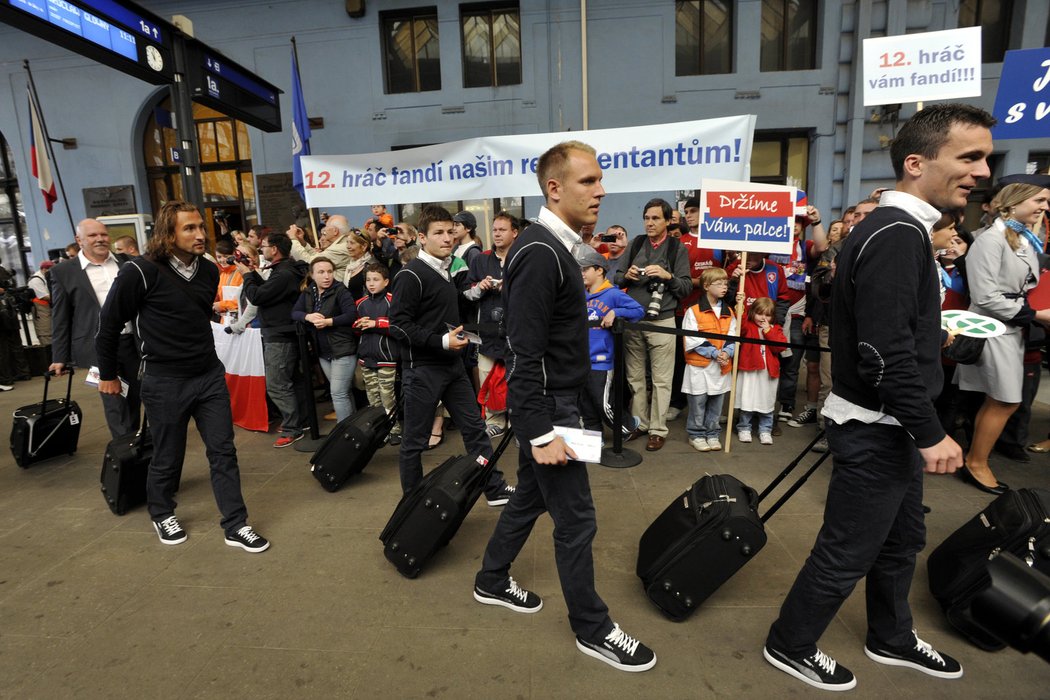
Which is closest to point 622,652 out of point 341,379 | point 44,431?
point 341,379

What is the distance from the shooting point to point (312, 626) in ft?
8.97

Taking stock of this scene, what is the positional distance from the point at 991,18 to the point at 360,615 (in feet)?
47.3

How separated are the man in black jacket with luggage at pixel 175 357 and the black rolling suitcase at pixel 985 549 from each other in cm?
374

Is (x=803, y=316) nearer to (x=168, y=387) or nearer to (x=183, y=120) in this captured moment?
(x=168, y=387)

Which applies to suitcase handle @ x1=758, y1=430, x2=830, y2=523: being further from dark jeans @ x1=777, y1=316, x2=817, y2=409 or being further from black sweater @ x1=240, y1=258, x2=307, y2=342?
black sweater @ x1=240, y1=258, x2=307, y2=342

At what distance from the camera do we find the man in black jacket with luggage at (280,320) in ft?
17.3

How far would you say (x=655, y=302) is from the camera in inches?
198

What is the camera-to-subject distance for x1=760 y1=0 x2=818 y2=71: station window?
10.6m

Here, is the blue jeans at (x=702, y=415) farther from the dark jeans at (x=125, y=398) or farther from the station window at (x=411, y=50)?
the station window at (x=411, y=50)

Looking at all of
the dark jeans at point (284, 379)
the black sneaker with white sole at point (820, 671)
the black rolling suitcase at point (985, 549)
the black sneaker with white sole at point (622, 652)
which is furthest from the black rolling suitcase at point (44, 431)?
the black rolling suitcase at point (985, 549)

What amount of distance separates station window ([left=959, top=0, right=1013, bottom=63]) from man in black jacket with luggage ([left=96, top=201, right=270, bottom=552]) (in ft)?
44.7

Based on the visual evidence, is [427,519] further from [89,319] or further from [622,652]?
[89,319]

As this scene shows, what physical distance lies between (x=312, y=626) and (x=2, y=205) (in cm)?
1681

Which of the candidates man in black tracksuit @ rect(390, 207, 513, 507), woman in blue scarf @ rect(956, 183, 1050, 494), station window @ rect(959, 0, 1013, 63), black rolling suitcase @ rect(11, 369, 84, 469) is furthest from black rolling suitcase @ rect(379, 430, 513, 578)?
station window @ rect(959, 0, 1013, 63)
